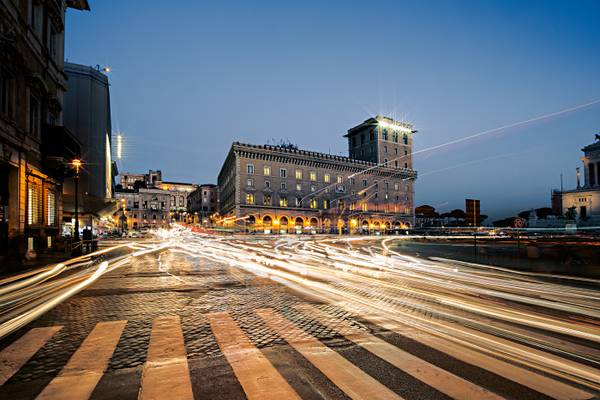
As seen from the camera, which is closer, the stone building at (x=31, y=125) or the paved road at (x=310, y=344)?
the paved road at (x=310, y=344)

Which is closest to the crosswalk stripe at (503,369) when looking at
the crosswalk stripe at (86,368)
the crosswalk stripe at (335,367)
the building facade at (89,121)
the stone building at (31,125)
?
the crosswalk stripe at (335,367)

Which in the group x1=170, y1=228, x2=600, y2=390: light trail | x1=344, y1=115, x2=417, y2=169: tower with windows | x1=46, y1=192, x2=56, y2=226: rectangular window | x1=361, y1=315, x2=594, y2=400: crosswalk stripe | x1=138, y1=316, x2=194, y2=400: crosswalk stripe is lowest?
x1=170, y1=228, x2=600, y2=390: light trail

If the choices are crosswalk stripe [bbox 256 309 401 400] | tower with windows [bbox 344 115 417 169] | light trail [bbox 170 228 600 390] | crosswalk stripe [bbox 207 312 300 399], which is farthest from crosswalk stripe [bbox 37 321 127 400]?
tower with windows [bbox 344 115 417 169]

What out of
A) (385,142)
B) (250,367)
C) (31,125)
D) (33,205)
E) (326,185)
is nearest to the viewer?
(250,367)

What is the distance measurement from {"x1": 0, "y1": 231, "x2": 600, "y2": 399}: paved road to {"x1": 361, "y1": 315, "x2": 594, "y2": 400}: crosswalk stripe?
2cm

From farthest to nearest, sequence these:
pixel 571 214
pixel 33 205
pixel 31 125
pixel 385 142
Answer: pixel 385 142
pixel 571 214
pixel 31 125
pixel 33 205

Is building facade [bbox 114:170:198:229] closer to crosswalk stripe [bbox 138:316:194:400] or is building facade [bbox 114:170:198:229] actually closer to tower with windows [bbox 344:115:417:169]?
tower with windows [bbox 344:115:417:169]

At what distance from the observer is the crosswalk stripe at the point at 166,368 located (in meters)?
3.34

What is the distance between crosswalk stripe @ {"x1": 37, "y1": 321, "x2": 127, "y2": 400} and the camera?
335 cm

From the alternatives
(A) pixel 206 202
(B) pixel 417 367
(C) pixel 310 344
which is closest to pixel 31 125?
(C) pixel 310 344

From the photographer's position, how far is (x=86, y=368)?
3971 mm

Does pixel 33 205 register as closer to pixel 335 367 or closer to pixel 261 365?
pixel 261 365

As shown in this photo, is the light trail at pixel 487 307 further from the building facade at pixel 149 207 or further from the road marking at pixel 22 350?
the building facade at pixel 149 207

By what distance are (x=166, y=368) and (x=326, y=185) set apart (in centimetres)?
8141
